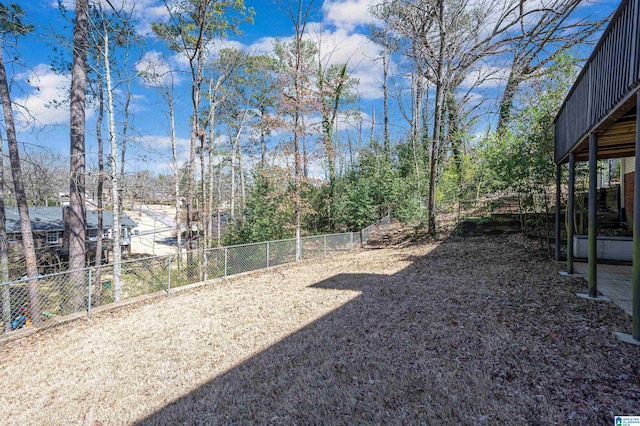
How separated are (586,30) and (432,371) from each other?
1238 cm

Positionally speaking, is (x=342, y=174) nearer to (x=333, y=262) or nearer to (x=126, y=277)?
(x=333, y=262)

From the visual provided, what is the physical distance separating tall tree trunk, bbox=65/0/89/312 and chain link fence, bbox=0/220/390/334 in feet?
2.86

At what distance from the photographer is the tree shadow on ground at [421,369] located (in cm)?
225

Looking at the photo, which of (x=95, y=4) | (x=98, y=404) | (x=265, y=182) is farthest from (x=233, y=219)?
(x=98, y=404)

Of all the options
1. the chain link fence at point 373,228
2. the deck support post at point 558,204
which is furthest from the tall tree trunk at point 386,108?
the deck support post at point 558,204

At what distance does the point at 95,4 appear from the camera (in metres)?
7.22

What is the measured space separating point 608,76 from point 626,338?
9.43 ft

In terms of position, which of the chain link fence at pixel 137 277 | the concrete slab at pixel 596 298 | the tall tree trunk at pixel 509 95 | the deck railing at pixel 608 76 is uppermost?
the tall tree trunk at pixel 509 95

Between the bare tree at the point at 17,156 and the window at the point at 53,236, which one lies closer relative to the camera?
the bare tree at the point at 17,156

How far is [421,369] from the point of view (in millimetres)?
2834

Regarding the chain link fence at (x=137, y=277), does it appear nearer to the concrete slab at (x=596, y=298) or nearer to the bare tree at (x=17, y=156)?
the bare tree at (x=17, y=156)

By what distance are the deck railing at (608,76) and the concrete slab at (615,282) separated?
7.56 ft

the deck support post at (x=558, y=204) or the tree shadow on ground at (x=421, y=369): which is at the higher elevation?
the deck support post at (x=558, y=204)

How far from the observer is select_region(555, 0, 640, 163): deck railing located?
262 centimetres
